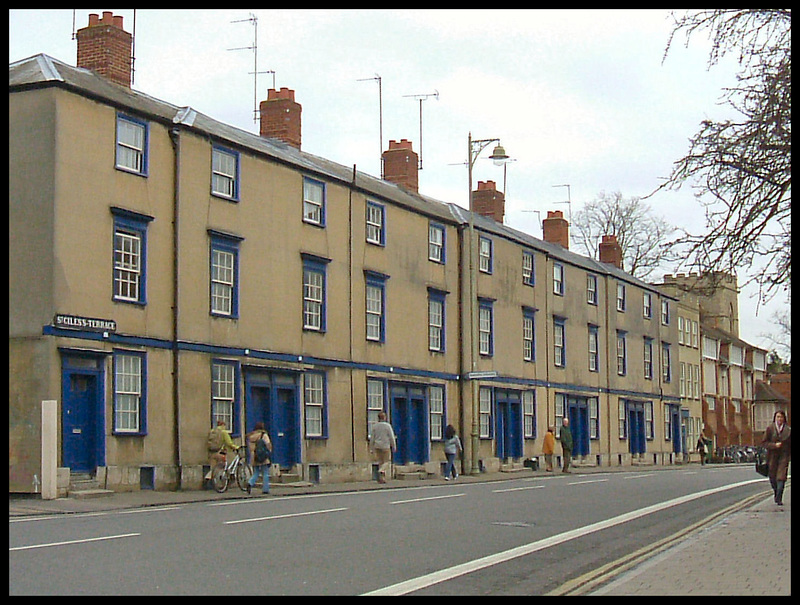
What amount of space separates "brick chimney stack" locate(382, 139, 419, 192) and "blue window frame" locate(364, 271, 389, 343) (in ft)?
24.2

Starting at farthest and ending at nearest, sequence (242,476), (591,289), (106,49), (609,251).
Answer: (609,251) → (591,289) → (106,49) → (242,476)

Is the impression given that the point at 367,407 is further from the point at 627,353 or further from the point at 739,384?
the point at 739,384

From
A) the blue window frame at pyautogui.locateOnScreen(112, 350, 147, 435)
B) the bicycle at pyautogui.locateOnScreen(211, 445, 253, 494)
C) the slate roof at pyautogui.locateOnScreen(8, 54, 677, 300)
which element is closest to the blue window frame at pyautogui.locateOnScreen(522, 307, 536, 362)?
the slate roof at pyautogui.locateOnScreen(8, 54, 677, 300)

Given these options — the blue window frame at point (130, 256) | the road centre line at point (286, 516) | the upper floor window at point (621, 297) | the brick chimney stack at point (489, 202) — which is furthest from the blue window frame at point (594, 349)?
the road centre line at point (286, 516)

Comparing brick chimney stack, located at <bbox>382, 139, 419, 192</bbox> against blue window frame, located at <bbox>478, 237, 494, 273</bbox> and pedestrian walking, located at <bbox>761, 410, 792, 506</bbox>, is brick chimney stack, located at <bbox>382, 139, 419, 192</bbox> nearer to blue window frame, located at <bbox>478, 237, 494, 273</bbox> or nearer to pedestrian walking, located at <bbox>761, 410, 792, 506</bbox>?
blue window frame, located at <bbox>478, 237, 494, 273</bbox>

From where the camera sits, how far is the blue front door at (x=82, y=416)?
24578 mm

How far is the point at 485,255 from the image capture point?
1743 inches

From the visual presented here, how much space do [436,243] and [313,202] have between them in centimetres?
802

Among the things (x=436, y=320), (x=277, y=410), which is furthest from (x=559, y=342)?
(x=277, y=410)

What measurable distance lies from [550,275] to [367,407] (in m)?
16.7

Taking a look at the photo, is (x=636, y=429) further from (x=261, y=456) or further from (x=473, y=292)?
(x=261, y=456)

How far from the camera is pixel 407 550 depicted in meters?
14.2

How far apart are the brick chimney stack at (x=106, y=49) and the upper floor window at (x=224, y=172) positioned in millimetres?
2742

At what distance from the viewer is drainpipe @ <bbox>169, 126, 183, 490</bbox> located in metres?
27.7
